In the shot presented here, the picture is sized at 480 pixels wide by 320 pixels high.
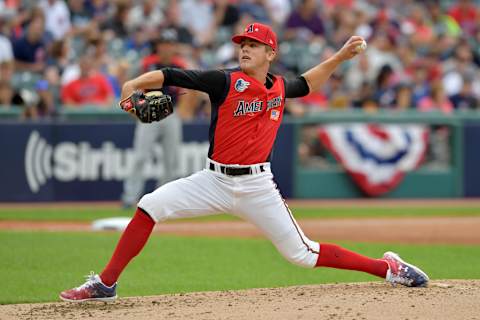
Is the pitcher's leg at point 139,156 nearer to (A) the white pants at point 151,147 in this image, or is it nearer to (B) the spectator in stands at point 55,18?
(A) the white pants at point 151,147

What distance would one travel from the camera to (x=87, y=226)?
11.3 metres

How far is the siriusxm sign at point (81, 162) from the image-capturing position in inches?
521

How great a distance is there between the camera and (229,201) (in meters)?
6.27

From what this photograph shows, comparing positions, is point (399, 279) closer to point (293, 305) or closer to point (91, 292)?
point (293, 305)

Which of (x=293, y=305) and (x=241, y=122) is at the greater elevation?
(x=241, y=122)

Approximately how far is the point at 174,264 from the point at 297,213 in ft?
14.9

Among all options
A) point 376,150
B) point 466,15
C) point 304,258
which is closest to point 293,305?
point 304,258

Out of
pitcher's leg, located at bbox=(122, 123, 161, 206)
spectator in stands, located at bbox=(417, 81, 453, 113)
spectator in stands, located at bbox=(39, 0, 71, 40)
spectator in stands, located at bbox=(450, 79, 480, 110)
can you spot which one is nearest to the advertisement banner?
pitcher's leg, located at bbox=(122, 123, 161, 206)

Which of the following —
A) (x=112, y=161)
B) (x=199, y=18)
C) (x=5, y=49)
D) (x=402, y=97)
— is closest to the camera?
(x=112, y=161)

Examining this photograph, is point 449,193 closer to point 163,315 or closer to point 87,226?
point 87,226

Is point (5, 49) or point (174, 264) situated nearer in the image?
point (174, 264)

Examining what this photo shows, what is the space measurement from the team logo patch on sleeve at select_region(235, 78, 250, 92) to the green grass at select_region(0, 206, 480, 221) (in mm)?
6060

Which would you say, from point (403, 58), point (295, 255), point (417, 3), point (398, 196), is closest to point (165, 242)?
point (295, 255)

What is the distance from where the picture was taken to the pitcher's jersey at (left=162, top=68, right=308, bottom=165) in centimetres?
614
